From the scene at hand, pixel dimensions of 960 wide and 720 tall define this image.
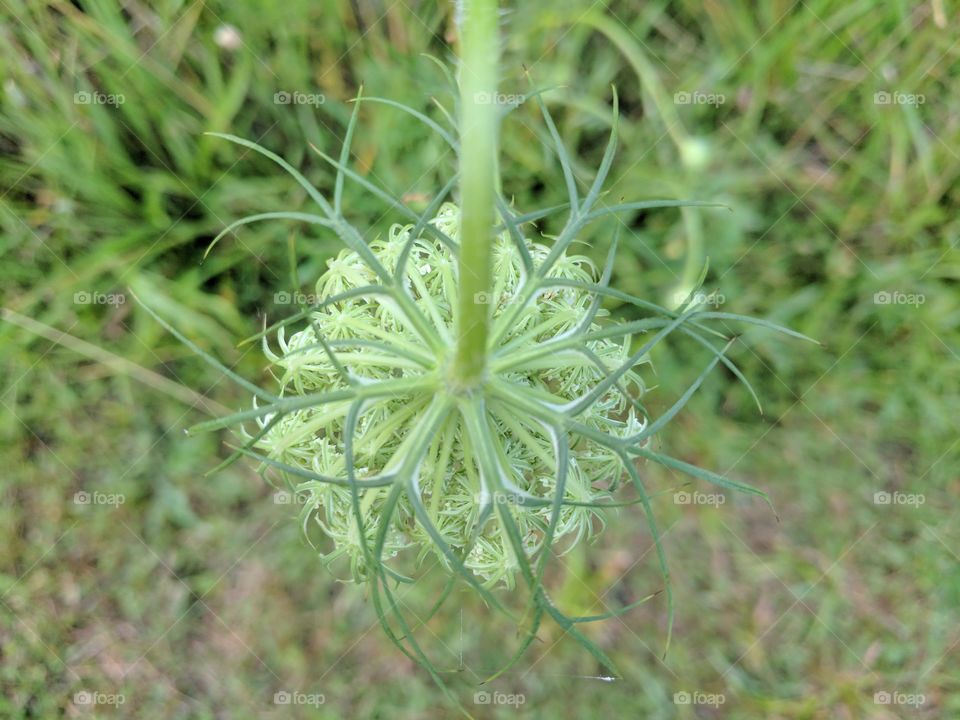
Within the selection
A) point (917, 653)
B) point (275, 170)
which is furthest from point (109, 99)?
point (917, 653)

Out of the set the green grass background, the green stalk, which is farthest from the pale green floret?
the green grass background

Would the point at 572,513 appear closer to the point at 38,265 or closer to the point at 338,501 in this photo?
the point at 338,501

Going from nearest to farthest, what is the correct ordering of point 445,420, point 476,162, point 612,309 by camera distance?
point 476,162 < point 445,420 < point 612,309

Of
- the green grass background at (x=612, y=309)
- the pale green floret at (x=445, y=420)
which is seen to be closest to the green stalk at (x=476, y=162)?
the pale green floret at (x=445, y=420)

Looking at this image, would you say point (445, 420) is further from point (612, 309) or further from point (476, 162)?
point (612, 309)

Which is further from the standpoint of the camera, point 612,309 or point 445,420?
point 612,309

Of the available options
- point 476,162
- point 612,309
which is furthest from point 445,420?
point 612,309

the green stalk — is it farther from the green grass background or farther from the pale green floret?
the green grass background
